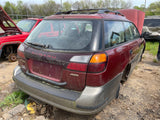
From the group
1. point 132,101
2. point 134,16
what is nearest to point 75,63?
point 132,101

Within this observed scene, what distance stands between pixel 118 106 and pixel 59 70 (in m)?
1.52

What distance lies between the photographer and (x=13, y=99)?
272 cm

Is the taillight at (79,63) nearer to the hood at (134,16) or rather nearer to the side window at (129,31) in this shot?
the side window at (129,31)

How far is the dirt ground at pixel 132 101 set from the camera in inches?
92.0

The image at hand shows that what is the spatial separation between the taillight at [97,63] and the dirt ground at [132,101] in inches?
41.9

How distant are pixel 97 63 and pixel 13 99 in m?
2.05

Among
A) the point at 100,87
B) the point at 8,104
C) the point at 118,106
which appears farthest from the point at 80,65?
the point at 8,104

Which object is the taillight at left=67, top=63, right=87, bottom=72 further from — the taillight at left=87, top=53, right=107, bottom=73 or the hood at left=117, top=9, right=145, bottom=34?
the hood at left=117, top=9, right=145, bottom=34

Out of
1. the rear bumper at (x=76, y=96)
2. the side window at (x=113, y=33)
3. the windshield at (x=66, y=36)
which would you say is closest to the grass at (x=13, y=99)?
the rear bumper at (x=76, y=96)

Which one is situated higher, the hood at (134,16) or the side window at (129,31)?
the hood at (134,16)

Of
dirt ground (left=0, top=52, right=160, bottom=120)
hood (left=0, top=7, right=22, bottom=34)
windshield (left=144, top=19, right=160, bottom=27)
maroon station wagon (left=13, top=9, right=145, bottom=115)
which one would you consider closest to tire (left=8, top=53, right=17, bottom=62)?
dirt ground (left=0, top=52, right=160, bottom=120)

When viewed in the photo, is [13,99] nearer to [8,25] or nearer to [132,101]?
[132,101]

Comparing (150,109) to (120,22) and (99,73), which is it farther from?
(120,22)

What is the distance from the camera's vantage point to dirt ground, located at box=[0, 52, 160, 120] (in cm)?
234
